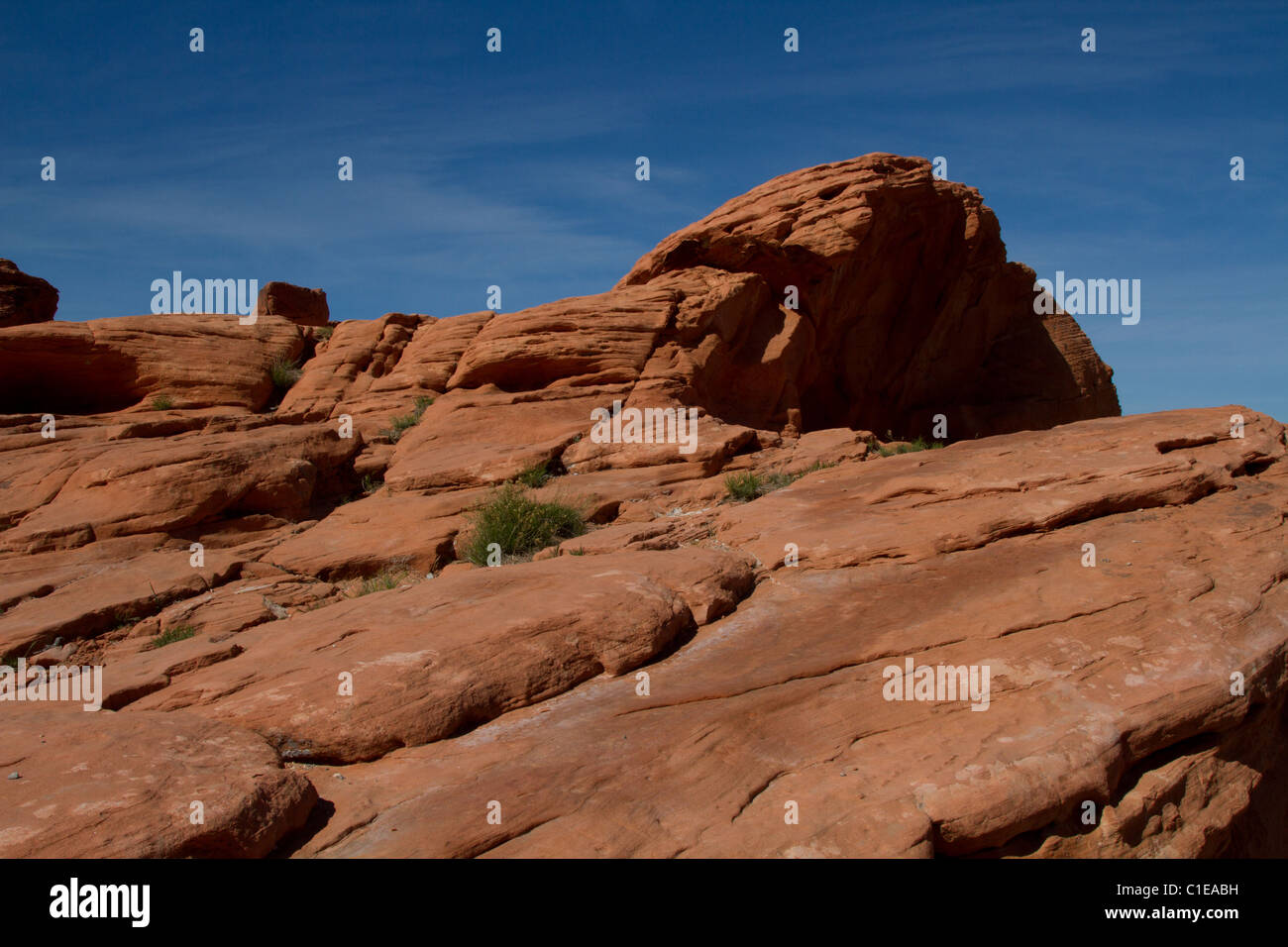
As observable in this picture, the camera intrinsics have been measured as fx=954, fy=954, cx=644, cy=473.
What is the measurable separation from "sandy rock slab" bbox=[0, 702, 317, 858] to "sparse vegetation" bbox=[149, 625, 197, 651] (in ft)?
10.7

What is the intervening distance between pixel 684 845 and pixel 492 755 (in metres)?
1.61

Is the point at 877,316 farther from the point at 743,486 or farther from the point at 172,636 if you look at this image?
the point at 172,636

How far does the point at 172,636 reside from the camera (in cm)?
967

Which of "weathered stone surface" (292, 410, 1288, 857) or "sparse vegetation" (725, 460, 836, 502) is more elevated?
"sparse vegetation" (725, 460, 836, 502)

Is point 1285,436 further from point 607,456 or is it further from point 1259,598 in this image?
point 607,456

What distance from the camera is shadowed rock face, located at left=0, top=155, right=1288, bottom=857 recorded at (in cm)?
571

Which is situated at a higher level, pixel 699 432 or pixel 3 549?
pixel 699 432

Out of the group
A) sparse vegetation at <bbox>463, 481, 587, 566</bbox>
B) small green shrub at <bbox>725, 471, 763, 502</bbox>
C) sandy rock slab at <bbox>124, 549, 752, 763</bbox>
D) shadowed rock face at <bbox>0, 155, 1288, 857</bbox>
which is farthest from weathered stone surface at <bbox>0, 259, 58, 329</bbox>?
small green shrub at <bbox>725, 471, 763, 502</bbox>

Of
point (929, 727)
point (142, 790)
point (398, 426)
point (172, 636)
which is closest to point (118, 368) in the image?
point (398, 426)

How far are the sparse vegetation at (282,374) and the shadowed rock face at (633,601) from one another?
0.16 m

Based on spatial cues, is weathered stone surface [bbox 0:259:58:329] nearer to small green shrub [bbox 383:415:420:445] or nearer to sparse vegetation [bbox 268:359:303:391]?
sparse vegetation [bbox 268:359:303:391]
